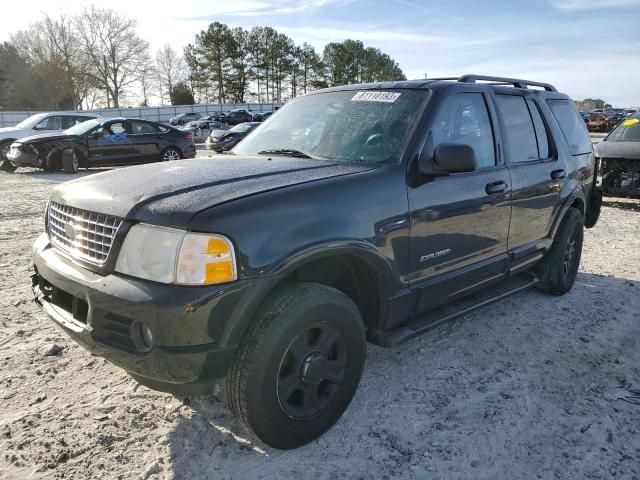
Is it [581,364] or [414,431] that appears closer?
[414,431]

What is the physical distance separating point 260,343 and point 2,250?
17.2 ft

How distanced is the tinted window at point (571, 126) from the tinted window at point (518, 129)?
2.02 ft

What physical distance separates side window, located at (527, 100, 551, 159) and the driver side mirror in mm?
1672

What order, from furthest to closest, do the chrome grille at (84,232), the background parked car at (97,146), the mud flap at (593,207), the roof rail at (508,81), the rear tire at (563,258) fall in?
→ the background parked car at (97,146) < the mud flap at (593,207) < the rear tire at (563,258) < the roof rail at (508,81) < the chrome grille at (84,232)

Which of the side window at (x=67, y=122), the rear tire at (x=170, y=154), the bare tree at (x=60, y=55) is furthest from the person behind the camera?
the bare tree at (x=60, y=55)

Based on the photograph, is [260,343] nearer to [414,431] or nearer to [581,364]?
[414,431]

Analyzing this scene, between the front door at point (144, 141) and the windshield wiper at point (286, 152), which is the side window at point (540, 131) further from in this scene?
the front door at point (144, 141)

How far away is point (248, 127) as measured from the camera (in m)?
22.8

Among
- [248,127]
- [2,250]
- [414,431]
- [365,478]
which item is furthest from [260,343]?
[248,127]

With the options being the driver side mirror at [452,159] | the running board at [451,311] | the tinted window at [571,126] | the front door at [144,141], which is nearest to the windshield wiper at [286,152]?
the driver side mirror at [452,159]

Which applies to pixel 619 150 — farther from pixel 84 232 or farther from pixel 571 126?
pixel 84 232

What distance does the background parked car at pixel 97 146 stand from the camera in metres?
13.7

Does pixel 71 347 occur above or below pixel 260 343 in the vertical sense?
below

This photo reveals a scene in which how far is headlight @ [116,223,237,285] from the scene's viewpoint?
2.16 metres
